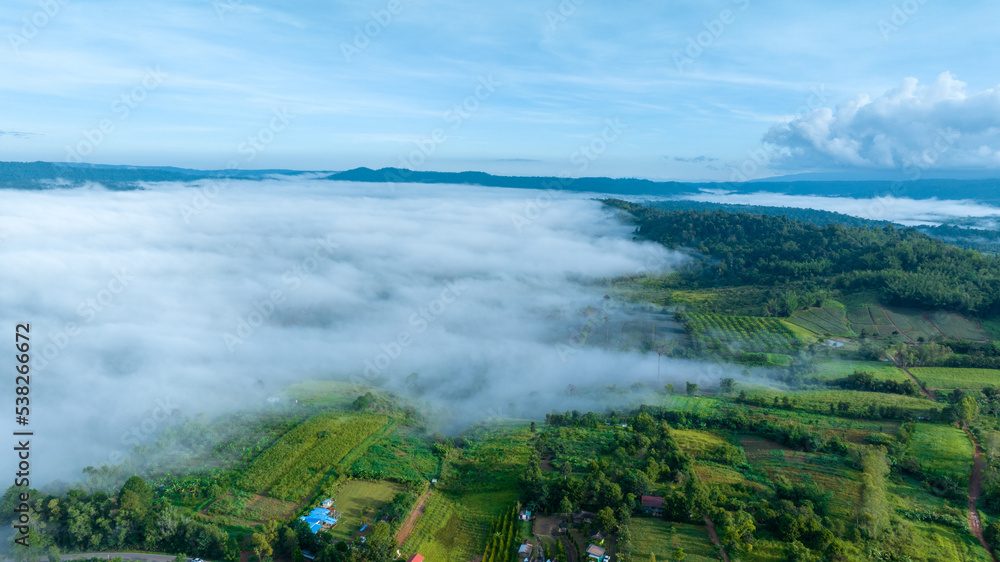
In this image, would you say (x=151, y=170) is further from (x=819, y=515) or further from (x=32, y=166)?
(x=819, y=515)

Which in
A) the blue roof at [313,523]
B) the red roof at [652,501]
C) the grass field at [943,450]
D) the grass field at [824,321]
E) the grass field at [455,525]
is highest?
the grass field at [824,321]

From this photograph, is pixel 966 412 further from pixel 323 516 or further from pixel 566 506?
pixel 323 516

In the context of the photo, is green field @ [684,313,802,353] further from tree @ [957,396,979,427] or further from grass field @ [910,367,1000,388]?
tree @ [957,396,979,427]

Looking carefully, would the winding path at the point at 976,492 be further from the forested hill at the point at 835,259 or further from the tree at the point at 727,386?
the forested hill at the point at 835,259

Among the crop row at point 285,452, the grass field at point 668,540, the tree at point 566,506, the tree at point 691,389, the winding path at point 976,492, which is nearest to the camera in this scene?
the grass field at point 668,540

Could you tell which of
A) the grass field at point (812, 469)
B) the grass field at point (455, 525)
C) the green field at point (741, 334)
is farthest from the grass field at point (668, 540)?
the green field at point (741, 334)

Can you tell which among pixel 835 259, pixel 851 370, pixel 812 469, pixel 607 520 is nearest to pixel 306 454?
pixel 607 520
